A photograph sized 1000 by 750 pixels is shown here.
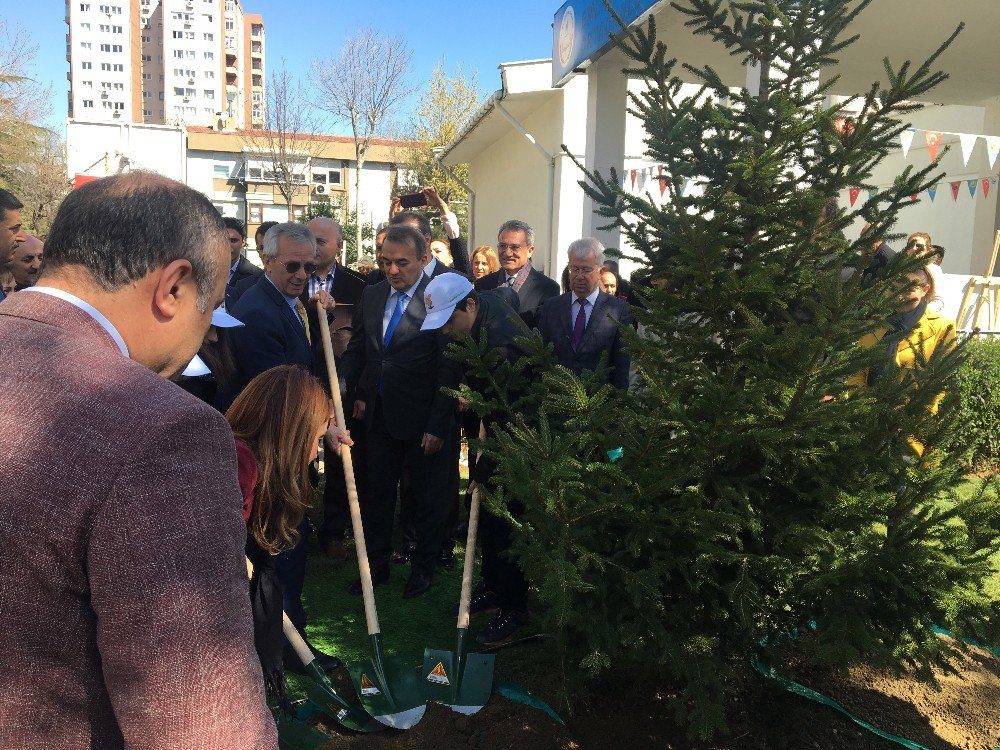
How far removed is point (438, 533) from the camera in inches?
187

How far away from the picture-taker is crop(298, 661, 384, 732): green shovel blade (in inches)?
121

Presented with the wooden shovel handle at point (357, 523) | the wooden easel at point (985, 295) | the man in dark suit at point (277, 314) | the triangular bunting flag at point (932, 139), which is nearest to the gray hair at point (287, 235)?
the man in dark suit at point (277, 314)

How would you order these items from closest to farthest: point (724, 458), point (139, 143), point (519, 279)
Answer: point (724, 458), point (519, 279), point (139, 143)

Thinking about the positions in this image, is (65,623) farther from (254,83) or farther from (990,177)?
(254,83)

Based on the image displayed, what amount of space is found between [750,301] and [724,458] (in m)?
0.59

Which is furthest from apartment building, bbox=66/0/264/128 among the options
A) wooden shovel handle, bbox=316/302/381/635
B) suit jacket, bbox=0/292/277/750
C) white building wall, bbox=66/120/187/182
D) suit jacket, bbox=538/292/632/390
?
suit jacket, bbox=0/292/277/750

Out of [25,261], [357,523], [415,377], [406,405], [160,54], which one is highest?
[160,54]

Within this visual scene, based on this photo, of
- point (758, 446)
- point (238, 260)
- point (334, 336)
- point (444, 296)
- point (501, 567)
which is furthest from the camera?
point (238, 260)

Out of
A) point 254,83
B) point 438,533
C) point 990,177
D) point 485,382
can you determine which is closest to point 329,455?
point 438,533

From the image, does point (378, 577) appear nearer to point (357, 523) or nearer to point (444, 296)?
point (357, 523)

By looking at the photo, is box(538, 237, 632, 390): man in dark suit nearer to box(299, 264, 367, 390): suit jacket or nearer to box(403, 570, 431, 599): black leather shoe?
box(299, 264, 367, 390): suit jacket

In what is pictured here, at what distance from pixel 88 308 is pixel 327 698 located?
2.57 meters

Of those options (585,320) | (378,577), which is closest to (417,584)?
(378,577)

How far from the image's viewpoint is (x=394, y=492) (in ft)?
16.1
